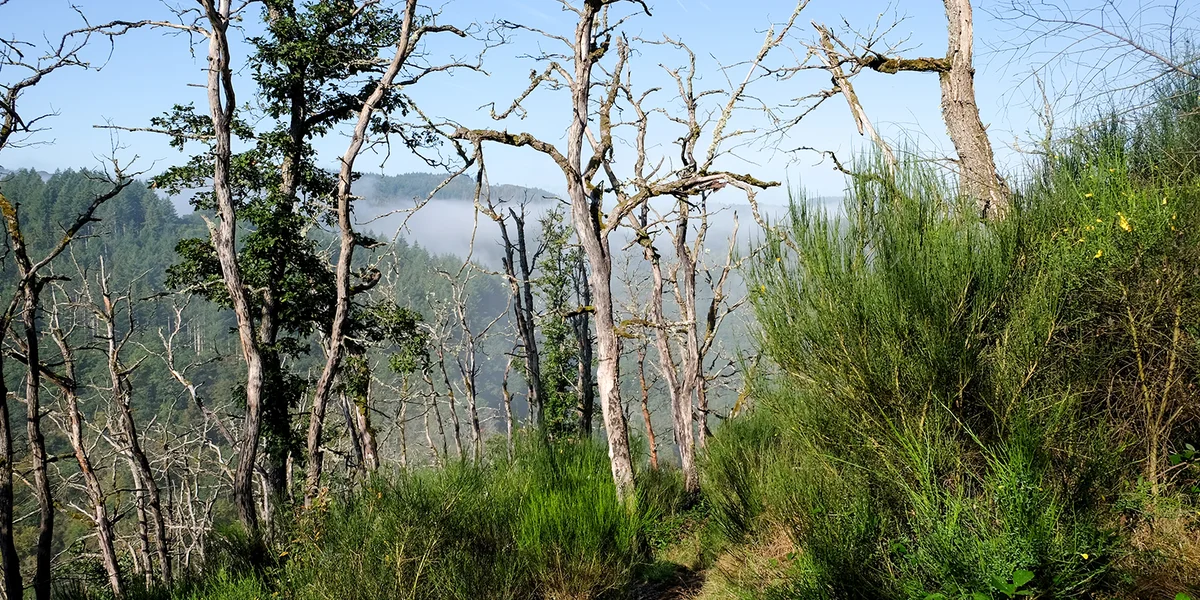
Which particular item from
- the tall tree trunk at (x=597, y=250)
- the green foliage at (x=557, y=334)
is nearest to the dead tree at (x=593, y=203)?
the tall tree trunk at (x=597, y=250)

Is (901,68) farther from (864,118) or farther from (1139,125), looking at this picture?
(1139,125)

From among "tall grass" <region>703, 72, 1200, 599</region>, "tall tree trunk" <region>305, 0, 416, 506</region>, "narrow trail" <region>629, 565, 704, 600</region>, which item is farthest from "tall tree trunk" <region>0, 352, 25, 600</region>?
"tall grass" <region>703, 72, 1200, 599</region>

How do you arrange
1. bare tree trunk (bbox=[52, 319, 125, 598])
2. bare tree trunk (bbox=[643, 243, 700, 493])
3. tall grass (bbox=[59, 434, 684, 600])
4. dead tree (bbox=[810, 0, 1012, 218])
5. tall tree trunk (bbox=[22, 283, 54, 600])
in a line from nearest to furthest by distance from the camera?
tall grass (bbox=[59, 434, 684, 600])
dead tree (bbox=[810, 0, 1012, 218])
tall tree trunk (bbox=[22, 283, 54, 600])
bare tree trunk (bbox=[643, 243, 700, 493])
bare tree trunk (bbox=[52, 319, 125, 598])

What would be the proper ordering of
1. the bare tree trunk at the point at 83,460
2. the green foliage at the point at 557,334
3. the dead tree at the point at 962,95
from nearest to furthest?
the dead tree at the point at 962,95, the bare tree trunk at the point at 83,460, the green foliage at the point at 557,334

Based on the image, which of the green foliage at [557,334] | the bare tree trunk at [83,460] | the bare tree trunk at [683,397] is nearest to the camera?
the bare tree trunk at [683,397]

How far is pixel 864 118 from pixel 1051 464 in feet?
15.0

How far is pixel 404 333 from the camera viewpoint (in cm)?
1550

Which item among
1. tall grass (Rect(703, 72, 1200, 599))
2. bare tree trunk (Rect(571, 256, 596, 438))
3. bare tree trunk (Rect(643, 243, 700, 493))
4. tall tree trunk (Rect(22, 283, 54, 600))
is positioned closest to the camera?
tall grass (Rect(703, 72, 1200, 599))

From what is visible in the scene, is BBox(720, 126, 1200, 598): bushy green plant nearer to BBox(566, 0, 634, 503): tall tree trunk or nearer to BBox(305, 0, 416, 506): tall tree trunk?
BBox(566, 0, 634, 503): tall tree trunk

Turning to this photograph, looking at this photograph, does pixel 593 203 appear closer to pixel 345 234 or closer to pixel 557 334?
pixel 345 234

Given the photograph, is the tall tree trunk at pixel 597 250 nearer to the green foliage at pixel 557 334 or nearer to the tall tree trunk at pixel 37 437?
the tall tree trunk at pixel 37 437

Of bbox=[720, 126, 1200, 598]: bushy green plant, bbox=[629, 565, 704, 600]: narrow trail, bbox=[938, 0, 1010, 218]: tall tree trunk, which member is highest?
bbox=[938, 0, 1010, 218]: tall tree trunk

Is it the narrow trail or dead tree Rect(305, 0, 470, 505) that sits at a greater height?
dead tree Rect(305, 0, 470, 505)

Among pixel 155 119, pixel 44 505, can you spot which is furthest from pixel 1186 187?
pixel 155 119
